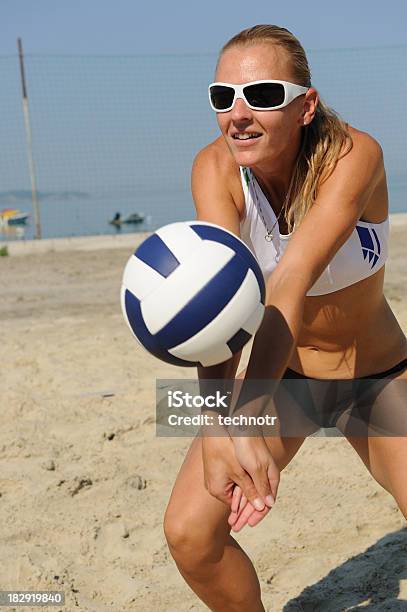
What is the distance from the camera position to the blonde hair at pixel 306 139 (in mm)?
2207

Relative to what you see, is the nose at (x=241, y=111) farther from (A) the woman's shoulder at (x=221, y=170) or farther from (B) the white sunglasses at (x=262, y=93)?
(A) the woman's shoulder at (x=221, y=170)

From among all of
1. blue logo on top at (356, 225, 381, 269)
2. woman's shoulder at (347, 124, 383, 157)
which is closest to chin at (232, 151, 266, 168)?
woman's shoulder at (347, 124, 383, 157)

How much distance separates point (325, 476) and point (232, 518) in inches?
73.6

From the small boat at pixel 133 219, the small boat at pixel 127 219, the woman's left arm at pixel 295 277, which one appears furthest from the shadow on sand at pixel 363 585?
the small boat at pixel 133 219

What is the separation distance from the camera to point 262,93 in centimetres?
216

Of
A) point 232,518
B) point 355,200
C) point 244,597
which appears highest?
point 355,200

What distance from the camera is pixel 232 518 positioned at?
214cm

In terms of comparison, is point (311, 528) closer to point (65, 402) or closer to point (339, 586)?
point (339, 586)

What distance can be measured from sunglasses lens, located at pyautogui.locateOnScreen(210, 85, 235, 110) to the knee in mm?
1151

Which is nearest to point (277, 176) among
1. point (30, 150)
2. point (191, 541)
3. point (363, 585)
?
point (191, 541)

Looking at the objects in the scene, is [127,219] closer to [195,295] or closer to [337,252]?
[337,252]

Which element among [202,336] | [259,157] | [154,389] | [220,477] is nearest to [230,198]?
[259,157]

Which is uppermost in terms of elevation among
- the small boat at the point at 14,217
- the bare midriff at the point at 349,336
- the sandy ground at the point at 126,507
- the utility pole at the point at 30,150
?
the bare midriff at the point at 349,336

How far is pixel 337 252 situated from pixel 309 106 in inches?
16.8
